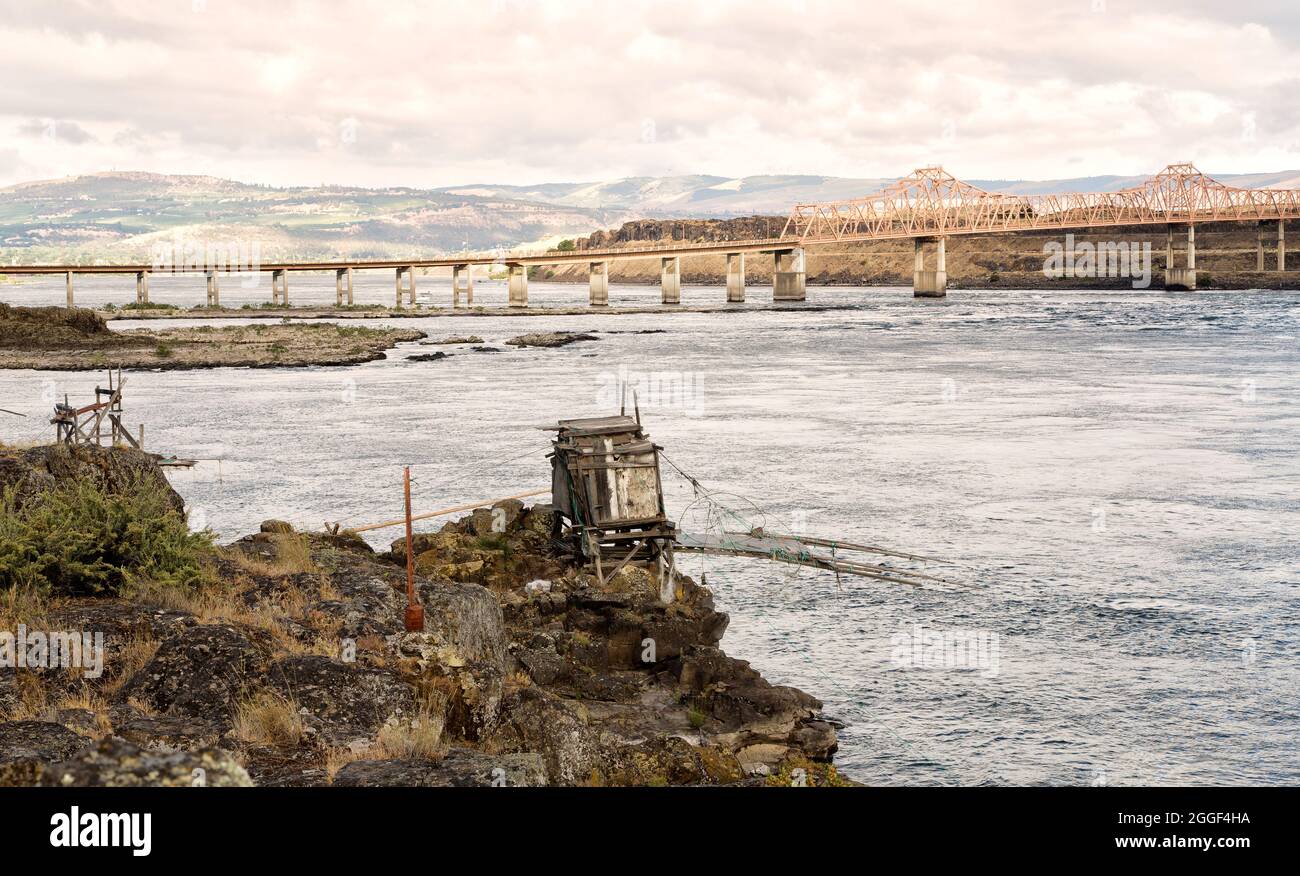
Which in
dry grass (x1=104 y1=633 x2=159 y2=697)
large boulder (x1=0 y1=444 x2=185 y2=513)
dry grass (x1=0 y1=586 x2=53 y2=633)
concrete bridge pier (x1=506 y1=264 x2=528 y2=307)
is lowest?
dry grass (x1=104 y1=633 x2=159 y2=697)

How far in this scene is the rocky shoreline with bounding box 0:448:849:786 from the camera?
1187 cm

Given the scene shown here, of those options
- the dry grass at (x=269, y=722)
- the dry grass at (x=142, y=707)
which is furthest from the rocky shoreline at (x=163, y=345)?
the dry grass at (x=269, y=722)

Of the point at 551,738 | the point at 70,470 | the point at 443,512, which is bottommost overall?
the point at 443,512

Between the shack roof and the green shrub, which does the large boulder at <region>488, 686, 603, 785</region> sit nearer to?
the green shrub

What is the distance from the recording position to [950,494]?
4141 cm

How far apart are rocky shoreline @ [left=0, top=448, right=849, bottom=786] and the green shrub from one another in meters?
0.35

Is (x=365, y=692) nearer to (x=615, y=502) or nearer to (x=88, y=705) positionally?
(x=88, y=705)

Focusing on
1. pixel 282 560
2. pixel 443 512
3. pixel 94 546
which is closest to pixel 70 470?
pixel 282 560

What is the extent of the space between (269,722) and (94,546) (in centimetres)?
603

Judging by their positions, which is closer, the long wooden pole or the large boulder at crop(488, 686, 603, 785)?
the large boulder at crop(488, 686, 603, 785)

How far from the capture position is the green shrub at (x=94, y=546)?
16969 mm

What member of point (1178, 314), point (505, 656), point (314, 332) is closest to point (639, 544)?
point (505, 656)

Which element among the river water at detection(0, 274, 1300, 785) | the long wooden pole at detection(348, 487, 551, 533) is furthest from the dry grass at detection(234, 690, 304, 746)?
the long wooden pole at detection(348, 487, 551, 533)
